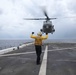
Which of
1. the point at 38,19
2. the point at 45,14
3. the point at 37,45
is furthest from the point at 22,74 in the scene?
the point at 38,19

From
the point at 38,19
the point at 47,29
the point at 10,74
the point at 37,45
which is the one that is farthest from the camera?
the point at 38,19

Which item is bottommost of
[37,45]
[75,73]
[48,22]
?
[75,73]

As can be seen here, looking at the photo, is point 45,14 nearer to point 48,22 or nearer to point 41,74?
point 48,22

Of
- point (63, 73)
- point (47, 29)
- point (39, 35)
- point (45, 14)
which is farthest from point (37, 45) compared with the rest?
point (45, 14)

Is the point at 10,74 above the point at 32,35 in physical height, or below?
below

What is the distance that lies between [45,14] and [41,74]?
4658 cm

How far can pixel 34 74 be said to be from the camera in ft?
30.9

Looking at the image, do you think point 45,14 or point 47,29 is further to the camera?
point 45,14

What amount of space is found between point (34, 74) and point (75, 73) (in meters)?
1.83

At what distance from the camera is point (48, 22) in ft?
168

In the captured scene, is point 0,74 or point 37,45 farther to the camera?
point 37,45

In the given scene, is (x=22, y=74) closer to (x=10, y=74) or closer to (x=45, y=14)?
(x=10, y=74)

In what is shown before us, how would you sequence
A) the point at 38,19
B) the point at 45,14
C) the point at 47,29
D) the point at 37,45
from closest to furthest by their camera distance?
the point at 37,45, the point at 47,29, the point at 45,14, the point at 38,19

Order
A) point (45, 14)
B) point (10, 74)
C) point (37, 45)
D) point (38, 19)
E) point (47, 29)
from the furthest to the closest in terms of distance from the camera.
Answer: point (38, 19)
point (45, 14)
point (47, 29)
point (37, 45)
point (10, 74)
